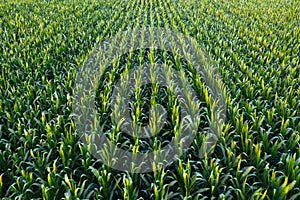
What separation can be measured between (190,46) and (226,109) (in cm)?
295

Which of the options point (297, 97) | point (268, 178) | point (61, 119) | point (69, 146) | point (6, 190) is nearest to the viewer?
point (268, 178)

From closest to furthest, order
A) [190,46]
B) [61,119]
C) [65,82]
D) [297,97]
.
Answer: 1. [61,119]
2. [297,97]
3. [65,82]
4. [190,46]

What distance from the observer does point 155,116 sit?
3.63 meters

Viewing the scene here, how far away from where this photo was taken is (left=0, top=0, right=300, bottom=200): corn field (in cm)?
269

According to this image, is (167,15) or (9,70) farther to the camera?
(167,15)

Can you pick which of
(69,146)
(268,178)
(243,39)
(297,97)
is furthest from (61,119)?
(243,39)

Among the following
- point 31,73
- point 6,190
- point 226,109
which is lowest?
point 6,190

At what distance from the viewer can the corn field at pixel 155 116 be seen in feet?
8.83

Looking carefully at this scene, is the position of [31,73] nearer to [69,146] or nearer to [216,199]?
[69,146]

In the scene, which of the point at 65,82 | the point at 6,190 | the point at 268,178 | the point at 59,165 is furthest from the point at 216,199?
the point at 65,82

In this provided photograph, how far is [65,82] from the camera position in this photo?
4.50 m

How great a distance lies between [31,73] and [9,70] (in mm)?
355

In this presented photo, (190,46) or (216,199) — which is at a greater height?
(190,46)

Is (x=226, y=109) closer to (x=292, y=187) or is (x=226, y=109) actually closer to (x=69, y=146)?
(x=292, y=187)
